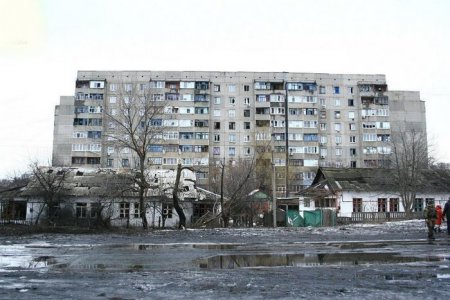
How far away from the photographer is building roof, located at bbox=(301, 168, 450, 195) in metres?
54.7

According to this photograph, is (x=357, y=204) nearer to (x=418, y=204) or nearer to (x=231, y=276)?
(x=418, y=204)

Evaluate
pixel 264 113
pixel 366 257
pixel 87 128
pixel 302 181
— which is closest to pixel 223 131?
pixel 264 113

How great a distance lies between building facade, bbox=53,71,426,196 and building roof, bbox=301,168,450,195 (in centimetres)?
4125

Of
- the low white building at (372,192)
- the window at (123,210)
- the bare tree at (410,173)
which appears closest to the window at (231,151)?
the low white building at (372,192)

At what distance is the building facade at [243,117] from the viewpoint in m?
102

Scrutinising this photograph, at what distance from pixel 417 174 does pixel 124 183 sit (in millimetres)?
33493

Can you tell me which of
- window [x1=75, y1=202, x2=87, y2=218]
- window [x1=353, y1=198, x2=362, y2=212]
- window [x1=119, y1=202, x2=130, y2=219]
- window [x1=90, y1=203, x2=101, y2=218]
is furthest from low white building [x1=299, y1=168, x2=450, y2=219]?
window [x1=90, y1=203, x2=101, y2=218]

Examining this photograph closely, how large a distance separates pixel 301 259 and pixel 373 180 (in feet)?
146

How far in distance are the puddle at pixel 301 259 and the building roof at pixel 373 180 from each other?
132 feet

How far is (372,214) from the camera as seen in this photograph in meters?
46.9

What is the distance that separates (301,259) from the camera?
13.7 m

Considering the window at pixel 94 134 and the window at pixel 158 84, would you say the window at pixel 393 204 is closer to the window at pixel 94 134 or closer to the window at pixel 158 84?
the window at pixel 158 84

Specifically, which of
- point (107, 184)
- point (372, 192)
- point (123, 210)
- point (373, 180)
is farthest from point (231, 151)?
point (107, 184)

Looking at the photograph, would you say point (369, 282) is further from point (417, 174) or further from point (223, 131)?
point (223, 131)
